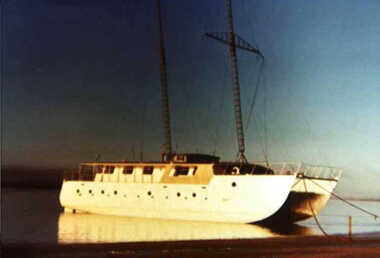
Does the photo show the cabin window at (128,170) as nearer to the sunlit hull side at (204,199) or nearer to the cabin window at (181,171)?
the sunlit hull side at (204,199)

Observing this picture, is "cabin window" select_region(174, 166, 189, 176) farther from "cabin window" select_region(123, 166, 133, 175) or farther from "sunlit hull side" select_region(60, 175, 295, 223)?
"cabin window" select_region(123, 166, 133, 175)

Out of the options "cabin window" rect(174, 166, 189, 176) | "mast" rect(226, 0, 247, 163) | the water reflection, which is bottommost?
the water reflection

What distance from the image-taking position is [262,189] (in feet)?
103

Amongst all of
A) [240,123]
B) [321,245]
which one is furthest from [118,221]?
[321,245]

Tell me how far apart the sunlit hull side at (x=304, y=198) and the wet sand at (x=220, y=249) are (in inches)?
358

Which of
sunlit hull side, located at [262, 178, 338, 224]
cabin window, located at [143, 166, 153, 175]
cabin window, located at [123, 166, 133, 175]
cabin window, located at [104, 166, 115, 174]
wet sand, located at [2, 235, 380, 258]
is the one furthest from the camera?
cabin window, located at [104, 166, 115, 174]

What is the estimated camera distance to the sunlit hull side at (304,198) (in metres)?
33.0

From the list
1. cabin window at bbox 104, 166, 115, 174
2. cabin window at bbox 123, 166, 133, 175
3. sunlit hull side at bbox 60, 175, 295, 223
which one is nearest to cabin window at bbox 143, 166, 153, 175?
sunlit hull side at bbox 60, 175, 295, 223

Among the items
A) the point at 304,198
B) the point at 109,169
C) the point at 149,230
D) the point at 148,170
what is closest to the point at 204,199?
the point at 149,230

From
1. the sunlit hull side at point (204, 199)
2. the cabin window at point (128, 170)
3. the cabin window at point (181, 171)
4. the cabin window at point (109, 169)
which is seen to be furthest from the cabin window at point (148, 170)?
the cabin window at point (109, 169)

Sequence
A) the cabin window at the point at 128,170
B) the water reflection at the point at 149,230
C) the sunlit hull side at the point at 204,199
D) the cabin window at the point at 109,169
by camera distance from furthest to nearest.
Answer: the cabin window at the point at 109,169
the cabin window at the point at 128,170
the sunlit hull side at the point at 204,199
the water reflection at the point at 149,230

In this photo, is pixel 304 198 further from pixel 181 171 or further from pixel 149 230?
pixel 149 230

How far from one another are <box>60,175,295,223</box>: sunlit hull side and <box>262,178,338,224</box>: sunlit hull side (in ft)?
6.25

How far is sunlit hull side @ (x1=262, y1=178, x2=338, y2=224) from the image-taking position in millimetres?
32969
